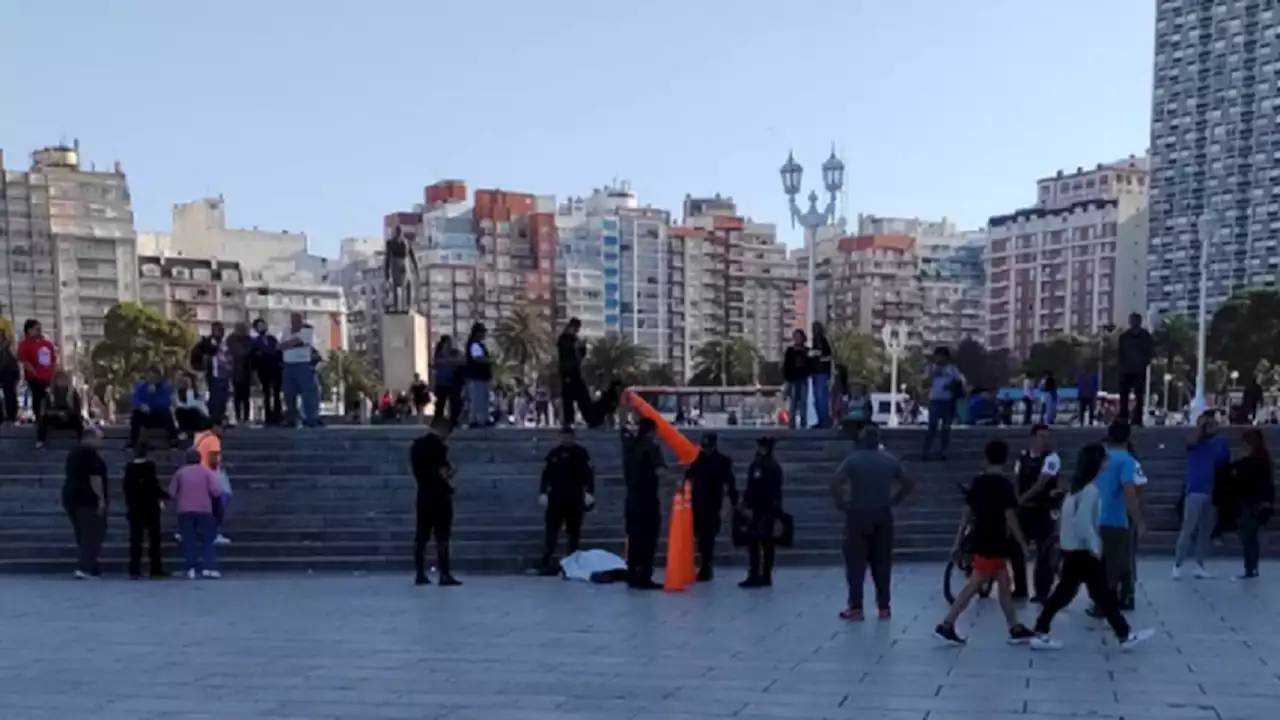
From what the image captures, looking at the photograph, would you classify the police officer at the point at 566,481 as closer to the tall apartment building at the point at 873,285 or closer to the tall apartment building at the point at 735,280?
the tall apartment building at the point at 735,280

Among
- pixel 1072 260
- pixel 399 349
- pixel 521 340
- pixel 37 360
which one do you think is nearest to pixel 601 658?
pixel 37 360

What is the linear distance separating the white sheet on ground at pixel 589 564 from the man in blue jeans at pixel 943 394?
17.1ft

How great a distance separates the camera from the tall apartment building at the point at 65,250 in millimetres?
98375

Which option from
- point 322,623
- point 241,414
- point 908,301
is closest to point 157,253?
point 908,301

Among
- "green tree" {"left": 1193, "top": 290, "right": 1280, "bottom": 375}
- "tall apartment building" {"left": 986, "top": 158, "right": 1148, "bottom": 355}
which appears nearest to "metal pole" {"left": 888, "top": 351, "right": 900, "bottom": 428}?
"green tree" {"left": 1193, "top": 290, "right": 1280, "bottom": 375}

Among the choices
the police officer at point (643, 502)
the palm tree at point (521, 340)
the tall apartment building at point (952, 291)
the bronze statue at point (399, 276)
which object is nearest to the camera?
the police officer at point (643, 502)

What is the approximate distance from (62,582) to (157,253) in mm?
111335

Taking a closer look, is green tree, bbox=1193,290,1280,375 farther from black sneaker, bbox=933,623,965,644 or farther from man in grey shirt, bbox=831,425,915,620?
black sneaker, bbox=933,623,965,644

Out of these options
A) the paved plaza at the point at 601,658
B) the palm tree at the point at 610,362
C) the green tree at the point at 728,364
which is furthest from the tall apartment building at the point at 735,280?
the paved plaza at the point at 601,658

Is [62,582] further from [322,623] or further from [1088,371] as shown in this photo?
[1088,371]

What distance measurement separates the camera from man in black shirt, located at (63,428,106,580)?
1126cm

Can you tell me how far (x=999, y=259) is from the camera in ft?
465

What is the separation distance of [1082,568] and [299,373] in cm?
1156

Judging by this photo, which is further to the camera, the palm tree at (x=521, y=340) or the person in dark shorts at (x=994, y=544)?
the palm tree at (x=521, y=340)
